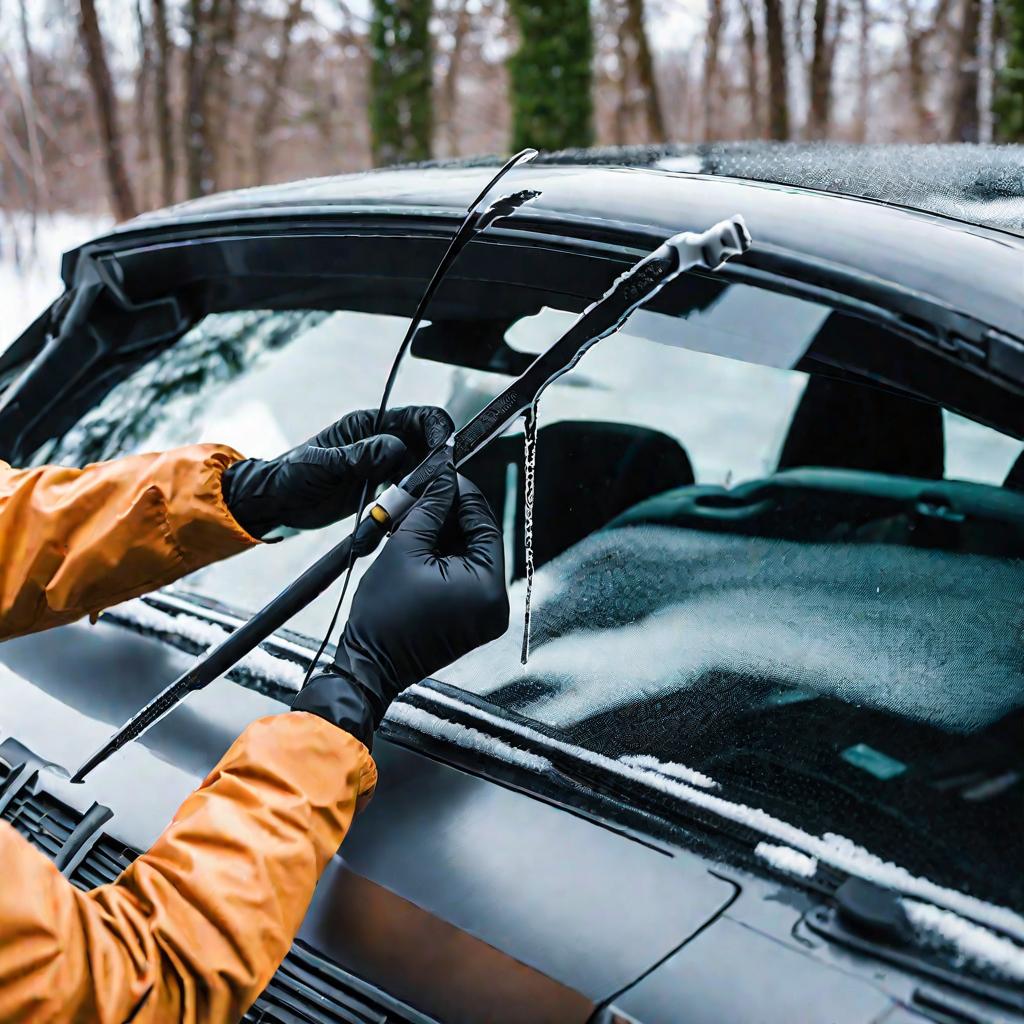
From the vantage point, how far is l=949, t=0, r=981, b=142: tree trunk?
10.9 m

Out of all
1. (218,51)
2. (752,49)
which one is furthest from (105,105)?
(752,49)

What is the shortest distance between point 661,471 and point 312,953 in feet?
4.18

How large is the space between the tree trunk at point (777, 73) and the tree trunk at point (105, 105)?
20.3ft

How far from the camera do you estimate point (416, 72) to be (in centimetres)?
1238

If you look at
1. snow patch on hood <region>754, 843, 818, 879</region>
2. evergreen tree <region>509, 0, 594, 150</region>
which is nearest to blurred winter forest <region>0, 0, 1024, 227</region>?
evergreen tree <region>509, 0, 594, 150</region>

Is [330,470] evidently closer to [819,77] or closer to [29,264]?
[29,264]

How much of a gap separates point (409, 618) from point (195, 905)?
0.36 meters

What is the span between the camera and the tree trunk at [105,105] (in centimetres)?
801

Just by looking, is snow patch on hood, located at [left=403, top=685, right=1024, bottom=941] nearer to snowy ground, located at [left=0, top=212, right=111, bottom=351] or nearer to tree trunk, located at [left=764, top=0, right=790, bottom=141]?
snowy ground, located at [left=0, top=212, right=111, bottom=351]

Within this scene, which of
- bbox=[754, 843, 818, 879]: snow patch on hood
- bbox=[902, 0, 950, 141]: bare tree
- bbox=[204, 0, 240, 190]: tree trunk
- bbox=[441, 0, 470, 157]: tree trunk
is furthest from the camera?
bbox=[441, 0, 470, 157]: tree trunk

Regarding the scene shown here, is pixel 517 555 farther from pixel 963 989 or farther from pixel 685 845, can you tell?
pixel 963 989

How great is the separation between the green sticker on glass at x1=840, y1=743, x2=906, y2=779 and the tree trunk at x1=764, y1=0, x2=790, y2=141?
398 inches

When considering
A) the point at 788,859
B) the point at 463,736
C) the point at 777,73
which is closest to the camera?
the point at 788,859

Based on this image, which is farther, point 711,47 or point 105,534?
point 711,47
